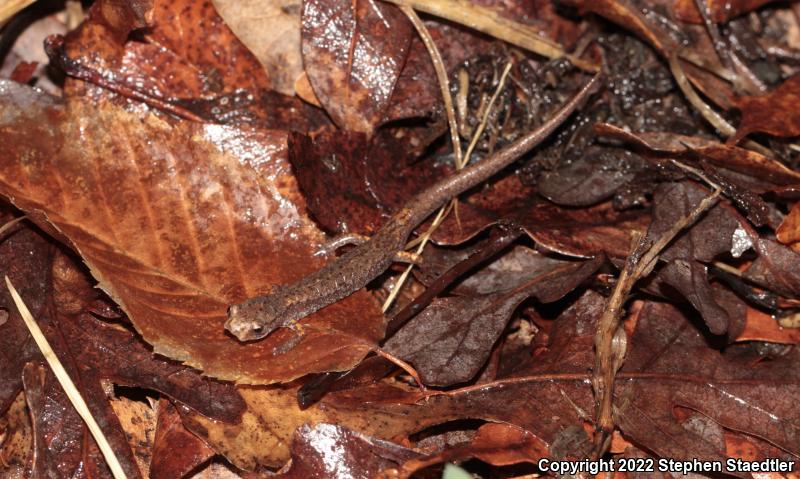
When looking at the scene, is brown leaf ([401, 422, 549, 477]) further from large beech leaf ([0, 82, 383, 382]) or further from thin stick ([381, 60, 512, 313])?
thin stick ([381, 60, 512, 313])

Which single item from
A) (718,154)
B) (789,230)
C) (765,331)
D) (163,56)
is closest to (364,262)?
(163,56)

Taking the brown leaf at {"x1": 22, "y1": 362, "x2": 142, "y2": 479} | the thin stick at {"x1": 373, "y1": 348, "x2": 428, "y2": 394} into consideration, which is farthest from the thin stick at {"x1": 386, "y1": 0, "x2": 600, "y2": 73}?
the brown leaf at {"x1": 22, "y1": 362, "x2": 142, "y2": 479}

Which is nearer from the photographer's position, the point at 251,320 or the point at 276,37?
the point at 251,320

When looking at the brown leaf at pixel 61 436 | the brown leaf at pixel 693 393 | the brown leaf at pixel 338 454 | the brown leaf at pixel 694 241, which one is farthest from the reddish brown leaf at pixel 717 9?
the brown leaf at pixel 61 436

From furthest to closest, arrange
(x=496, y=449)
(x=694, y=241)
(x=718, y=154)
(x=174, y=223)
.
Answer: (x=718, y=154) < (x=694, y=241) < (x=174, y=223) < (x=496, y=449)

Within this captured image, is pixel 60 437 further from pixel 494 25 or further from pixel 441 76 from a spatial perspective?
pixel 494 25

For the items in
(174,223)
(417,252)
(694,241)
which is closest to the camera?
(174,223)

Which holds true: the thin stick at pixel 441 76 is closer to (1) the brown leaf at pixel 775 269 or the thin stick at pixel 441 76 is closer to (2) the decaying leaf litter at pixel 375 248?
(2) the decaying leaf litter at pixel 375 248
